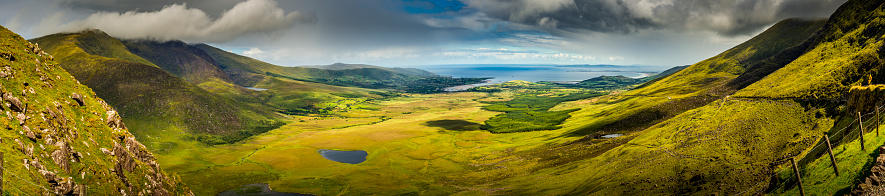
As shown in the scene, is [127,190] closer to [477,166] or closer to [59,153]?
[59,153]

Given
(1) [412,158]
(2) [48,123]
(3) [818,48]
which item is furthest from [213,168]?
(3) [818,48]

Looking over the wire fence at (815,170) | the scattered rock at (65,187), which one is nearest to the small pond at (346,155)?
the scattered rock at (65,187)

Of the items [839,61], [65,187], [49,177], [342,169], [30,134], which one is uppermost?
[839,61]

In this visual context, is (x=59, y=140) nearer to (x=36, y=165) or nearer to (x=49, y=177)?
(x=36, y=165)

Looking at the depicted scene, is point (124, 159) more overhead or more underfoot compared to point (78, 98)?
more underfoot

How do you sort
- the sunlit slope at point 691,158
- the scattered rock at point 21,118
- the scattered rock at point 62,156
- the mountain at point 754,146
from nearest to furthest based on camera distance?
the mountain at point 754,146, the scattered rock at point 21,118, the scattered rock at point 62,156, the sunlit slope at point 691,158

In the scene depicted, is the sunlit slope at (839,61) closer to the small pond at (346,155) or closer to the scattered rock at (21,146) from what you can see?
the scattered rock at (21,146)

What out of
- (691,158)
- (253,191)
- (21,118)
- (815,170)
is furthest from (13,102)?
(691,158)

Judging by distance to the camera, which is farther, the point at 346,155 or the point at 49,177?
the point at 346,155
